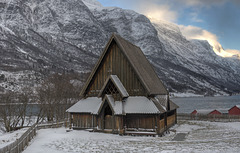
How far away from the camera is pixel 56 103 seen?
46125mm

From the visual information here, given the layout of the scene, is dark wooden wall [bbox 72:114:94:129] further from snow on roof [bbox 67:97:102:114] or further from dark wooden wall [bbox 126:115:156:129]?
dark wooden wall [bbox 126:115:156:129]

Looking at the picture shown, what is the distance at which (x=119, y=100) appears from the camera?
2650 cm

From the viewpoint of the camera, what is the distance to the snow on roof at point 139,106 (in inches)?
961

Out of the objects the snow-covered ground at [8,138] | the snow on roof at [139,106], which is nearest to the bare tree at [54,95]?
the snow-covered ground at [8,138]

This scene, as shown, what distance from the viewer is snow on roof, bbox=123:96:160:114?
961 inches

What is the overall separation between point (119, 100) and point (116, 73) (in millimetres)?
3362

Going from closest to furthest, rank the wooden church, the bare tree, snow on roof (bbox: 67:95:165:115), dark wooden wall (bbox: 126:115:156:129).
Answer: snow on roof (bbox: 67:95:165:115), dark wooden wall (bbox: 126:115:156:129), the wooden church, the bare tree

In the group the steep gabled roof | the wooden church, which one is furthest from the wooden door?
the steep gabled roof

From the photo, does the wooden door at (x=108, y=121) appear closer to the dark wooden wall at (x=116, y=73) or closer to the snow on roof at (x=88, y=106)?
the snow on roof at (x=88, y=106)

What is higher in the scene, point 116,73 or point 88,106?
point 116,73

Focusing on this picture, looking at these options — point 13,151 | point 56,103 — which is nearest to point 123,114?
point 13,151

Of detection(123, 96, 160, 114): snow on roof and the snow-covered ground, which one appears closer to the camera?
detection(123, 96, 160, 114): snow on roof

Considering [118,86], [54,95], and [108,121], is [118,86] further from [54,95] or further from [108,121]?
[54,95]

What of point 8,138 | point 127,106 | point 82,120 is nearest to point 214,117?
point 127,106
